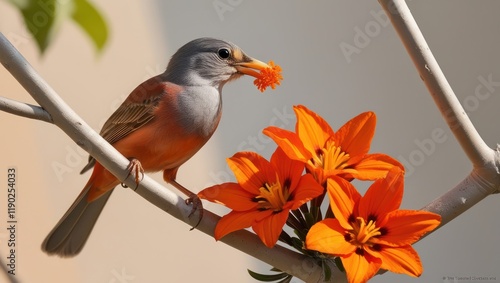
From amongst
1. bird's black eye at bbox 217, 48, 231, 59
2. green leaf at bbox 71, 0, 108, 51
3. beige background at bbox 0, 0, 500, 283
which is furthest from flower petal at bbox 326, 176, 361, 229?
beige background at bbox 0, 0, 500, 283

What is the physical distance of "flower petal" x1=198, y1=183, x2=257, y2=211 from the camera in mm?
668

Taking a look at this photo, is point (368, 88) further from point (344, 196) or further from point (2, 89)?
point (344, 196)

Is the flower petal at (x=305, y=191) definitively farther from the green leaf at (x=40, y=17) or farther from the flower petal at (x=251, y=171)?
the green leaf at (x=40, y=17)

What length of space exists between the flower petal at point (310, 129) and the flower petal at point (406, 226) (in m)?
0.11

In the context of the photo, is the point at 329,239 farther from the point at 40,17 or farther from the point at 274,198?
the point at 40,17

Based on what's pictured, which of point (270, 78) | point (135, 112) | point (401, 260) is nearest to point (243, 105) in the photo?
point (135, 112)

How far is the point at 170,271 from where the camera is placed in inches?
69.1

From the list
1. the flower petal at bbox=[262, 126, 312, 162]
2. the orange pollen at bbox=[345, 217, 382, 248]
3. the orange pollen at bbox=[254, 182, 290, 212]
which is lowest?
the orange pollen at bbox=[345, 217, 382, 248]

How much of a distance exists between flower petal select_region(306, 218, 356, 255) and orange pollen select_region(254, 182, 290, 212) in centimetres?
7

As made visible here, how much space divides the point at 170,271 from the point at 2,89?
2.06 feet

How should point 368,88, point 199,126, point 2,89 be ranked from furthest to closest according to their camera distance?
point 368,88 → point 2,89 → point 199,126

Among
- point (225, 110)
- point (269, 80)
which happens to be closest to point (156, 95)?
point (269, 80)

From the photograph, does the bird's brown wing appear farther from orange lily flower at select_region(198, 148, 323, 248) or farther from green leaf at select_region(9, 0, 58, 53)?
green leaf at select_region(9, 0, 58, 53)

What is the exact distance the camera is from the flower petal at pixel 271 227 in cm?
62
